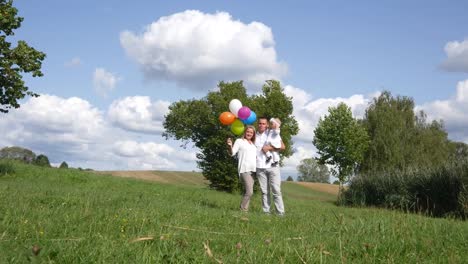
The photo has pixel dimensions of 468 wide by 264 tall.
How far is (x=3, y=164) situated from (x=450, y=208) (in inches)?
986

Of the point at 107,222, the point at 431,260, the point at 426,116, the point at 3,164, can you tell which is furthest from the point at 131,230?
the point at 426,116

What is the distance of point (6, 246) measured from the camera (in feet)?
12.7

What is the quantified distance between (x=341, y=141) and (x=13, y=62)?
35424 millimetres

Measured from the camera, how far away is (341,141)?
4791 cm

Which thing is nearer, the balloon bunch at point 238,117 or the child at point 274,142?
the child at point 274,142

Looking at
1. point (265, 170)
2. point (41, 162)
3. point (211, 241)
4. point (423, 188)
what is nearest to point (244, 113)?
point (265, 170)

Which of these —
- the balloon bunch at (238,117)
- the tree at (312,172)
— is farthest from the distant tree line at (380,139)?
the tree at (312,172)

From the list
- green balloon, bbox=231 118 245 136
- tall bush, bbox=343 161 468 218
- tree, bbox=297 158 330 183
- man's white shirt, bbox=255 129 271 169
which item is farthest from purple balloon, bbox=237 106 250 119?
tree, bbox=297 158 330 183

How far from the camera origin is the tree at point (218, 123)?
1558 inches

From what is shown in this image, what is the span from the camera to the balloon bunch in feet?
41.3

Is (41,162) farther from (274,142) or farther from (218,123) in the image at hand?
(274,142)

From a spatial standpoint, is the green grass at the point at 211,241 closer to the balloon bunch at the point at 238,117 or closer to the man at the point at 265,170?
the man at the point at 265,170

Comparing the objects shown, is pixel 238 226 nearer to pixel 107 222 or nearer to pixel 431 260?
pixel 107 222

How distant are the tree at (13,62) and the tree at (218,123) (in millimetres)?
20255
